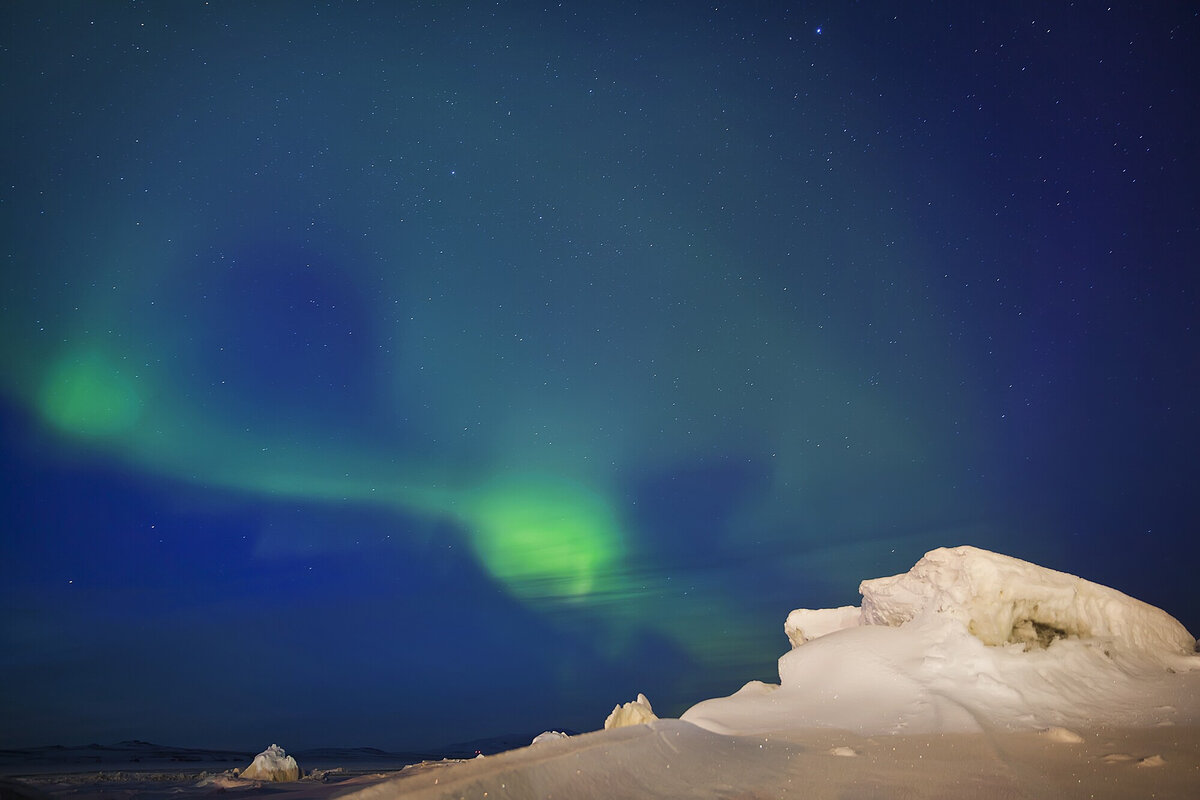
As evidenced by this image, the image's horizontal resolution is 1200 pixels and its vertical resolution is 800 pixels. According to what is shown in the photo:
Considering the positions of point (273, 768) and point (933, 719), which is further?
point (273, 768)

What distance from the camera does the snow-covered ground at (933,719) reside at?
6.96 metres

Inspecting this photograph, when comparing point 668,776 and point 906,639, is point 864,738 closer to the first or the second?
point 668,776

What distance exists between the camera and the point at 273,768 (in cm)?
1978

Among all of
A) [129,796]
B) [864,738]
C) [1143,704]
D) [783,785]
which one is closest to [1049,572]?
[1143,704]

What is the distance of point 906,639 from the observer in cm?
1476

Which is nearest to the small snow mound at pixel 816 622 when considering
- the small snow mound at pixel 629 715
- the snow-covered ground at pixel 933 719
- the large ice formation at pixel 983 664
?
the snow-covered ground at pixel 933 719

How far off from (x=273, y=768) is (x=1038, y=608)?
74.7 feet

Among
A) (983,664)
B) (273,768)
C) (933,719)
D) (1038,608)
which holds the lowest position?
(273,768)

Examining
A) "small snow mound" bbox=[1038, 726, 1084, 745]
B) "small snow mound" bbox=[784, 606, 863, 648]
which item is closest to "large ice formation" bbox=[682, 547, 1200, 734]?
"small snow mound" bbox=[1038, 726, 1084, 745]

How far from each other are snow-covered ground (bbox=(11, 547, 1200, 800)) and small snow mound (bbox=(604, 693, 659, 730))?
0.17ft

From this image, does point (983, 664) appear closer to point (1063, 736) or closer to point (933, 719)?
point (933, 719)

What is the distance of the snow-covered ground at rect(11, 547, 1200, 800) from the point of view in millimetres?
6965

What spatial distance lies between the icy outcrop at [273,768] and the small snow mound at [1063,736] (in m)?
20.4

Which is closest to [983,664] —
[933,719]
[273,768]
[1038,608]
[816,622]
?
[1038,608]
